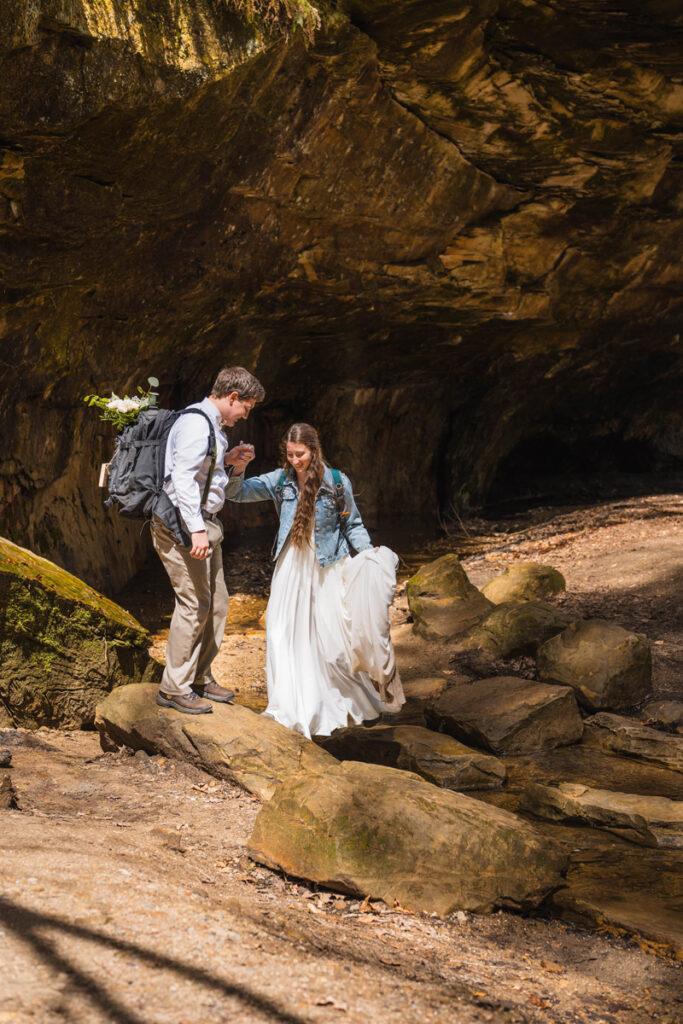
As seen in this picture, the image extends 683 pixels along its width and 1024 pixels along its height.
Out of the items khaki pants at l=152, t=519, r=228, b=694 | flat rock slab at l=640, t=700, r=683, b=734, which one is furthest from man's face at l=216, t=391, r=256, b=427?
flat rock slab at l=640, t=700, r=683, b=734

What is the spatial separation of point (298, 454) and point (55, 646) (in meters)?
1.90

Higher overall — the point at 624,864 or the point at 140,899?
the point at 140,899

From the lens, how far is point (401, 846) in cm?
367

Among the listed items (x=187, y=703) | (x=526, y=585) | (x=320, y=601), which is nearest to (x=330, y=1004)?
(x=187, y=703)

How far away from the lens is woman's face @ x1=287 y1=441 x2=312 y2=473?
5.62m

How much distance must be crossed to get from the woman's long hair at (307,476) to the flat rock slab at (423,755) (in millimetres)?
1358

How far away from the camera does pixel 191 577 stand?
4992 millimetres

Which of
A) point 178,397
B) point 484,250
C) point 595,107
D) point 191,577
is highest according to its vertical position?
point 595,107

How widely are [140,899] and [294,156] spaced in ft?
26.9

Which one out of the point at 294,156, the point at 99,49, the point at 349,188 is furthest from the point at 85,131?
the point at 349,188

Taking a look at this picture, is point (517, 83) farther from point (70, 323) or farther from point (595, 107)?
point (70, 323)

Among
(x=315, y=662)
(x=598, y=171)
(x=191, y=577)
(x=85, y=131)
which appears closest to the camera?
(x=191, y=577)

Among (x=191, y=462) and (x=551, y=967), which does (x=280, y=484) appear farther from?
(x=551, y=967)

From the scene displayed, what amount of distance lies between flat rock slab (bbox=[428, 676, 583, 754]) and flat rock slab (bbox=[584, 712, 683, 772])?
0.57 ft
